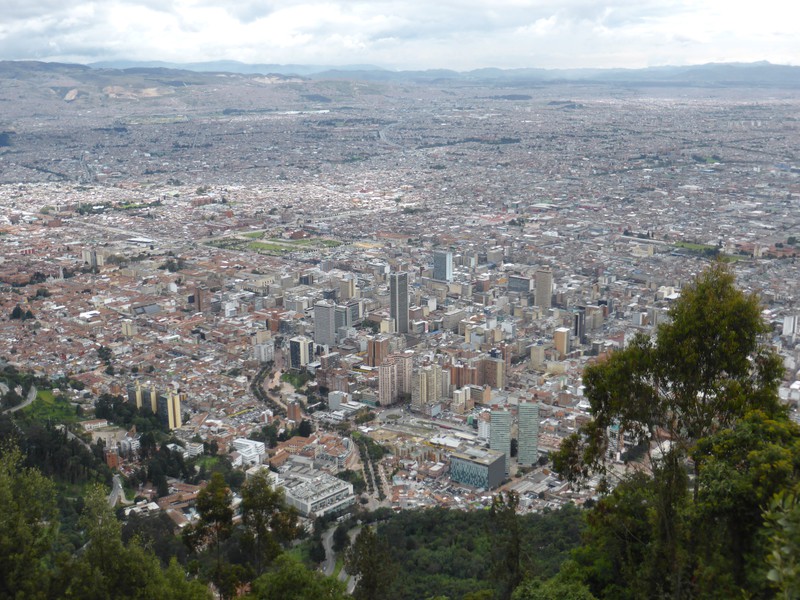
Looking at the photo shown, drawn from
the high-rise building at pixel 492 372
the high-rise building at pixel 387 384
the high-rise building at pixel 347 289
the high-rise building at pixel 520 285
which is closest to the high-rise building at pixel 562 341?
the high-rise building at pixel 492 372

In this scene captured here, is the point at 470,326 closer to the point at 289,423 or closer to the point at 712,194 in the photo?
the point at 289,423

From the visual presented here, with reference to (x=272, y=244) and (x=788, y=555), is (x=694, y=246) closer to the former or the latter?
(x=272, y=244)

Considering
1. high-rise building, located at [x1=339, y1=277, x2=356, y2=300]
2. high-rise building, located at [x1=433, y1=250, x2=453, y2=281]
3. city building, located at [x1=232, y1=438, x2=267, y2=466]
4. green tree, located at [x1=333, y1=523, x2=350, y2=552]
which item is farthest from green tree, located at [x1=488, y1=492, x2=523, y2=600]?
high-rise building, located at [x1=433, y1=250, x2=453, y2=281]

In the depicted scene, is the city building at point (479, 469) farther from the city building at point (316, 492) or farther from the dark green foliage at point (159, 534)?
the dark green foliage at point (159, 534)

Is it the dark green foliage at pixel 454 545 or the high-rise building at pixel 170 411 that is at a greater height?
the dark green foliage at pixel 454 545

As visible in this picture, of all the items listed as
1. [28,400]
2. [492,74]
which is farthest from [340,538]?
[492,74]

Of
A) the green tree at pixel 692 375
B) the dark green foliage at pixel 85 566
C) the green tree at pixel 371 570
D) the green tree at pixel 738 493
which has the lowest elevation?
the green tree at pixel 371 570
